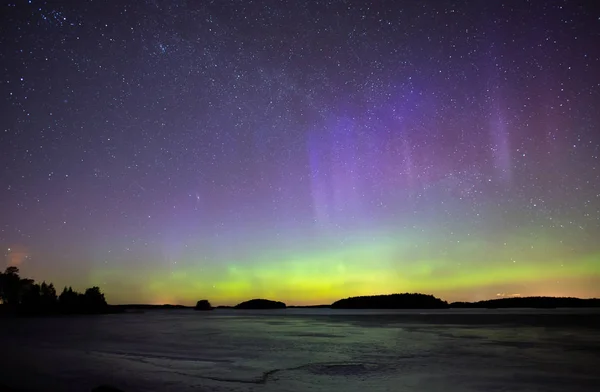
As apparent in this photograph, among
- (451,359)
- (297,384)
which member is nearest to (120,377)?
(297,384)

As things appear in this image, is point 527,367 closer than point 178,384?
No

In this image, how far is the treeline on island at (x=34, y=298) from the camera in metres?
146

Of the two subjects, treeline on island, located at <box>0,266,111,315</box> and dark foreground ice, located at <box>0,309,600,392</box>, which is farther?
treeline on island, located at <box>0,266,111,315</box>

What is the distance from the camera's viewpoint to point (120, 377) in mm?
21609

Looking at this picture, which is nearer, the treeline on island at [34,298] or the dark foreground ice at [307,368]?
the dark foreground ice at [307,368]

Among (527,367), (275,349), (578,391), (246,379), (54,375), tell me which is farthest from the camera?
(275,349)

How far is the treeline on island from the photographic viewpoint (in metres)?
146

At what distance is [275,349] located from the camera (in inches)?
1387

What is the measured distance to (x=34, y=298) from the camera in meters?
147

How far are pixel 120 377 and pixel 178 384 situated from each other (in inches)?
160

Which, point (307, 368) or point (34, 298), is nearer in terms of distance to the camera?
point (307, 368)

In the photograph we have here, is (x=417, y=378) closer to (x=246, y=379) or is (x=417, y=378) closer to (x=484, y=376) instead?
(x=484, y=376)

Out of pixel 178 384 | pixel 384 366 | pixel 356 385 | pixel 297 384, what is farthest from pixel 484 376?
pixel 178 384

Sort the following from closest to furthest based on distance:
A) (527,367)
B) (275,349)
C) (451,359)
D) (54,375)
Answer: (54,375), (527,367), (451,359), (275,349)
